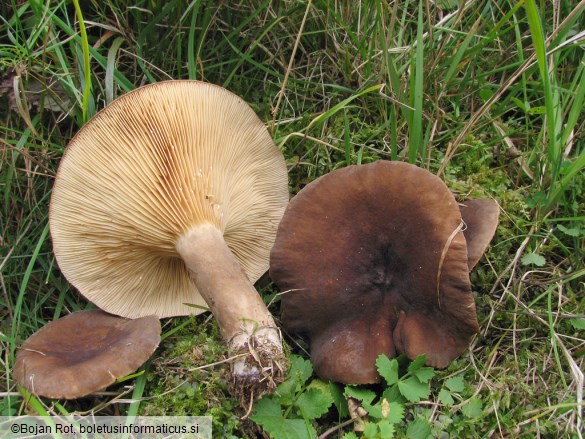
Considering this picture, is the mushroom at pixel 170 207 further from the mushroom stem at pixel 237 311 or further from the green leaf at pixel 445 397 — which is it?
the green leaf at pixel 445 397

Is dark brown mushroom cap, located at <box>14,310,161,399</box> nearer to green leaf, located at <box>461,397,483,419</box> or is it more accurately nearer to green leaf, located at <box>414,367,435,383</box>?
green leaf, located at <box>414,367,435,383</box>

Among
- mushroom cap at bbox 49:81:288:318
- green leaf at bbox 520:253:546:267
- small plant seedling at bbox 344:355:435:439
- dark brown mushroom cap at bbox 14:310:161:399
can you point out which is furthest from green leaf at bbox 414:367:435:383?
dark brown mushroom cap at bbox 14:310:161:399

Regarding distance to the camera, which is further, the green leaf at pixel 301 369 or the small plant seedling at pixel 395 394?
the green leaf at pixel 301 369

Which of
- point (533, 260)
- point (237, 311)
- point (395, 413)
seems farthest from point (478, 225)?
point (237, 311)

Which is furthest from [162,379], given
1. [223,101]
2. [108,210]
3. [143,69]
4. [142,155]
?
[143,69]

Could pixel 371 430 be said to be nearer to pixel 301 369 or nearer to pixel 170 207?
pixel 301 369

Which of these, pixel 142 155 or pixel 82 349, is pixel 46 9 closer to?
pixel 142 155

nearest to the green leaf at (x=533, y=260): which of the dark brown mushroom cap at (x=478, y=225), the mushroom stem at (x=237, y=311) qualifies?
the dark brown mushroom cap at (x=478, y=225)
